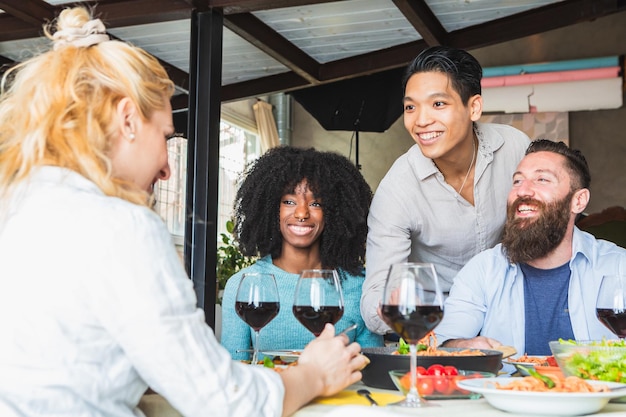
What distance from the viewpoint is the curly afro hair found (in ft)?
9.45

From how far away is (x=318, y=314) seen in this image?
1.58m

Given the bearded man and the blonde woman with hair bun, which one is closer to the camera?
the blonde woman with hair bun

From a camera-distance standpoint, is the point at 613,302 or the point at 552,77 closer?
the point at 613,302

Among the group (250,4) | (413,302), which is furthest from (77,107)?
(250,4)

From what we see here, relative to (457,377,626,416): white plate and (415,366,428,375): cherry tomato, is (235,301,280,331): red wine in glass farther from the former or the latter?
(457,377,626,416): white plate

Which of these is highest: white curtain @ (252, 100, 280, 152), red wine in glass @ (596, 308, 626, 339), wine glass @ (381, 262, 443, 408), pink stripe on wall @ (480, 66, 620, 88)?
pink stripe on wall @ (480, 66, 620, 88)

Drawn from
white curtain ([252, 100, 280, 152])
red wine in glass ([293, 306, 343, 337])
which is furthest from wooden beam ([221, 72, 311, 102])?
red wine in glass ([293, 306, 343, 337])

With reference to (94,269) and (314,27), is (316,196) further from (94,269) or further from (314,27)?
(314,27)

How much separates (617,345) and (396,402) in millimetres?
514

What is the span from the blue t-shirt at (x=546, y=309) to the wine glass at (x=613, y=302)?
25.7 inches

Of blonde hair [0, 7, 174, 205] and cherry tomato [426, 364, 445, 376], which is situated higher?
blonde hair [0, 7, 174, 205]

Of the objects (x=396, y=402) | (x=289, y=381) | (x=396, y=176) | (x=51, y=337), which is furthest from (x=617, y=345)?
(x=396, y=176)

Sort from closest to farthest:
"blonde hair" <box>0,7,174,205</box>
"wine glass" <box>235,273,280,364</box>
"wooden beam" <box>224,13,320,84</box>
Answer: "blonde hair" <box>0,7,174,205</box> → "wine glass" <box>235,273,280,364</box> → "wooden beam" <box>224,13,320,84</box>

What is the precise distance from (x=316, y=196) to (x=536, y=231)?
834 millimetres
